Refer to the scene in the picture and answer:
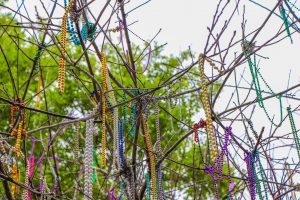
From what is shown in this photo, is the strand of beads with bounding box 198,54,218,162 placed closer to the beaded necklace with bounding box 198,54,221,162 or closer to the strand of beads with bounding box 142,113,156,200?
the beaded necklace with bounding box 198,54,221,162

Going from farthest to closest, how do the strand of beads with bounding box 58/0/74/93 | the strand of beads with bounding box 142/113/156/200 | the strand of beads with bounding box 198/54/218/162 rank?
the strand of beads with bounding box 142/113/156/200 → the strand of beads with bounding box 58/0/74/93 → the strand of beads with bounding box 198/54/218/162

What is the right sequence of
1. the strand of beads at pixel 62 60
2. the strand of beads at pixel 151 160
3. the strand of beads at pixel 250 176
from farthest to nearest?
the strand of beads at pixel 250 176 < the strand of beads at pixel 151 160 < the strand of beads at pixel 62 60

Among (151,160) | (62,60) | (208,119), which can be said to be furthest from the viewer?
(151,160)

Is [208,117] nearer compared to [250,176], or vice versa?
[208,117]

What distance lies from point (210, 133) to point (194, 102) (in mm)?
4057

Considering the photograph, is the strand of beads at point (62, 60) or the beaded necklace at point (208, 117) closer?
the beaded necklace at point (208, 117)

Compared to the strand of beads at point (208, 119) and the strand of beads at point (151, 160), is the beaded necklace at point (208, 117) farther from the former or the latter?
the strand of beads at point (151, 160)

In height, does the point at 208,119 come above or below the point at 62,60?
below

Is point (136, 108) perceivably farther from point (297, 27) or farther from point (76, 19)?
point (297, 27)

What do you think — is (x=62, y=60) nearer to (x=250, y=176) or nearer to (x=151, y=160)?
(x=151, y=160)

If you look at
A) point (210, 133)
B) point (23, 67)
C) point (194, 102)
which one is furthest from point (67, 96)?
point (210, 133)

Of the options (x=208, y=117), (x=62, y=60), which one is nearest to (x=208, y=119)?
(x=208, y=117)

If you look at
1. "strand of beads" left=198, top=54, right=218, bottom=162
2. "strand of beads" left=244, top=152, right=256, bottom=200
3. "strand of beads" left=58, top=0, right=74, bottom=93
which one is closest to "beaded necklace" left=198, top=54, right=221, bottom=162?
"strand of beads" left=198, top=54, right=218, bottom=162

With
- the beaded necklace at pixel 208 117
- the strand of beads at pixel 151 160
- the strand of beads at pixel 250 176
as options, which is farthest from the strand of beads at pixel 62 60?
the strand of beads at pixel 250 176
